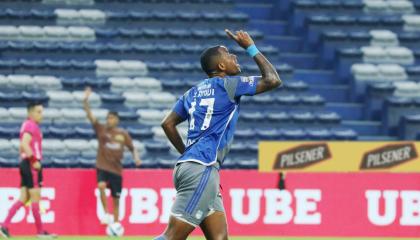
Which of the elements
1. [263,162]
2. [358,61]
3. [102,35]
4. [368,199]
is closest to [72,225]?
[263,162]

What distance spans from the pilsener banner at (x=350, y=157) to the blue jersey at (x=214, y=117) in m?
10.6

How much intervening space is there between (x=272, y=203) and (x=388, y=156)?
252 centimetres

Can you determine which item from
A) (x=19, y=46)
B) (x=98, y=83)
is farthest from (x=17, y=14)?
(x=98, y=83)

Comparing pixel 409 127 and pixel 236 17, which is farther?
pixel 236 17

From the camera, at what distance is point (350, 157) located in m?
18.6

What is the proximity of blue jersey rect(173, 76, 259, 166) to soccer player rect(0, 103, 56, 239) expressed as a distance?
26.6 ft

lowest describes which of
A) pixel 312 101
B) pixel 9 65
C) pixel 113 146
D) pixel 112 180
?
pixel 112 180

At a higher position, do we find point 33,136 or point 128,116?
point 33,136

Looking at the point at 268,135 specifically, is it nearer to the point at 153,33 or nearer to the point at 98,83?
the point at 98,83

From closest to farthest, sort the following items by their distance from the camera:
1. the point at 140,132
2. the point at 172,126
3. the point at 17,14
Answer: the point at 172,126 → the point at 140,132 → the point at 17,14

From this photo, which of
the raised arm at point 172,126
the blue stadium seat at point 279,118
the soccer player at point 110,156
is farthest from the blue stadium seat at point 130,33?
the raised arm at point 172,126

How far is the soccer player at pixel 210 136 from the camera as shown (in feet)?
25.5

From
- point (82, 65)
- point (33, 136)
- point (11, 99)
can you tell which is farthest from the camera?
→ point (82, 65)

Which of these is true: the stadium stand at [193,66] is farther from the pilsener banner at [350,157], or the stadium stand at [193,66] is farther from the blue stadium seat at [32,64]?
the pilsener banner at [350,157]
